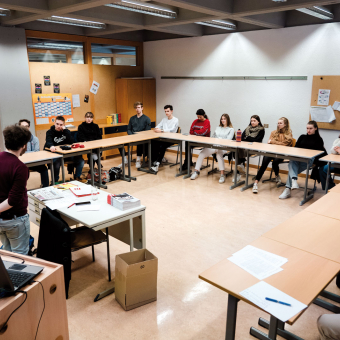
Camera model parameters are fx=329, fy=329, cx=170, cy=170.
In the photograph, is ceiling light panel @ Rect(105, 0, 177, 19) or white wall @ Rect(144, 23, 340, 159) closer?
ceiling light panel @ Rect(105, 0, 177, 19)

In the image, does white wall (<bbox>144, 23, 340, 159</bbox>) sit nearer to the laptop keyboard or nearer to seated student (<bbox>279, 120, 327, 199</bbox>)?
seated student (<bbox>279, 120, 327, 199</bbox>)

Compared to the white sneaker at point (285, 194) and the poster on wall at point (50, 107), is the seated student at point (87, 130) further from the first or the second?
the white sneaker at point (285, 194)

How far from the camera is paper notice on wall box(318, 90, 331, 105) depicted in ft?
18.7

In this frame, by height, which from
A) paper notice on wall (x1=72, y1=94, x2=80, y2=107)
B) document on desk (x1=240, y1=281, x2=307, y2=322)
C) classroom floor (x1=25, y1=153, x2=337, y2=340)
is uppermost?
paper notice on wall (x1=72, y1=94, x2=80, y2=107)

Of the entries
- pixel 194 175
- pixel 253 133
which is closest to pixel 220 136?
pixel 253 133

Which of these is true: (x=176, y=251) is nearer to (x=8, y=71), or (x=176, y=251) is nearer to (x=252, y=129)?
(x=252, y=129)

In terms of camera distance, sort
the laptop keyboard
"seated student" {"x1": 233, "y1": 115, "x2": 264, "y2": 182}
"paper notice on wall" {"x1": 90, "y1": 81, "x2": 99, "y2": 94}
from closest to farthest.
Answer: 1. the laptop keyboard
2. "seated student" {"x1": 233, "y1": 115, "x2": 264, "y2": 182}
3. "paper notice on wall" {"x1": 90, "y1": 81, "x2": 99, "y2": 94}

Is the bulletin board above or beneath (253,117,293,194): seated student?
above

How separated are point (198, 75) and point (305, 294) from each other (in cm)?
638

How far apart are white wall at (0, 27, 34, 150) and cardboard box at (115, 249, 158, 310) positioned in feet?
15.4

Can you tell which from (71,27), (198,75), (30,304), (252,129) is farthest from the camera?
(198,75)

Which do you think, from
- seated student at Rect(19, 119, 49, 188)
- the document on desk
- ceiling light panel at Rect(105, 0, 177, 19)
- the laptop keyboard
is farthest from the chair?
ceiling light panel at Rect(105, 0, 177, 19)

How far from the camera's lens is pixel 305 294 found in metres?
1.70

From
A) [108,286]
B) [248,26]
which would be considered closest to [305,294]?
[108,286]
